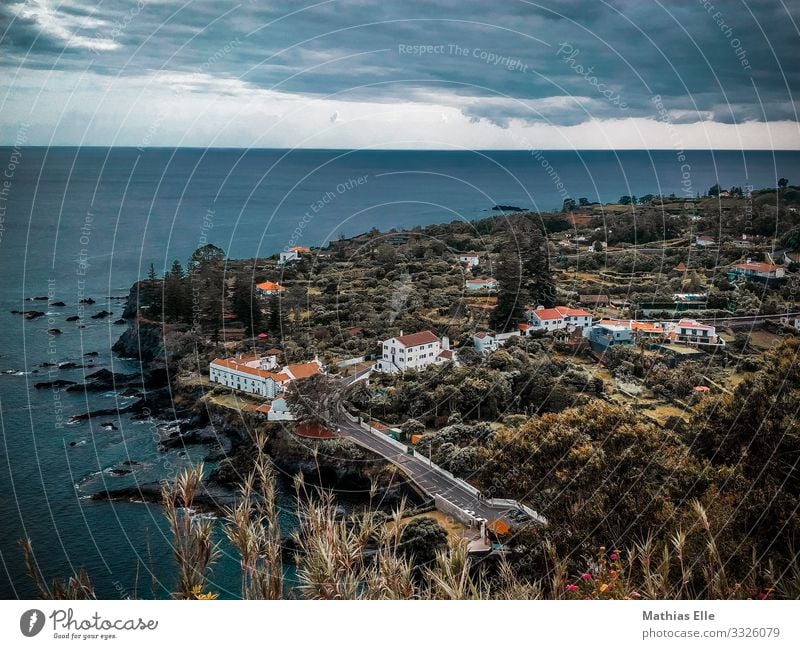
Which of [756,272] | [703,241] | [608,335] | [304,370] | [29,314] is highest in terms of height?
[703,241]

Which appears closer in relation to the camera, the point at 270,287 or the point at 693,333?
the point at 693,333

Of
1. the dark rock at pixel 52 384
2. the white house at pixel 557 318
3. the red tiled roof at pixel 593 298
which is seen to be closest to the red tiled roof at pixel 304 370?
the white house at pixel 557 318

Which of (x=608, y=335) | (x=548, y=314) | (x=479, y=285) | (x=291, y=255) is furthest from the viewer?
(x=291, y=255)

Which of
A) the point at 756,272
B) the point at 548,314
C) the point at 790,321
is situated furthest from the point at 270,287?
the point at 790,321

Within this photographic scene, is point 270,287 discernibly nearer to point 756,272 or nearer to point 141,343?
point 141,343

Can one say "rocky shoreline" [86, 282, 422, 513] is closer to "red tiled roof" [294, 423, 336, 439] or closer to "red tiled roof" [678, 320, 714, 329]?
"red tiled roof" [294, 423, 336, 439]

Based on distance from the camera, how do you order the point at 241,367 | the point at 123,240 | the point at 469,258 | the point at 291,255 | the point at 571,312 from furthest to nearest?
the point at 123,240, the point at 291,255, the point at 469,258, the point at 571,312, the point at 241,367

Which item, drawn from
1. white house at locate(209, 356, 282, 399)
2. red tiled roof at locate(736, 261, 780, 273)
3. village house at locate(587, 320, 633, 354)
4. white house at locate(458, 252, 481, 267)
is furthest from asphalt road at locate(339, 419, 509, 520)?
red tiled roof at locate(736, 261, 780, 273)

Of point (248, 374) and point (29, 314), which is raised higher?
point (29, 314)
